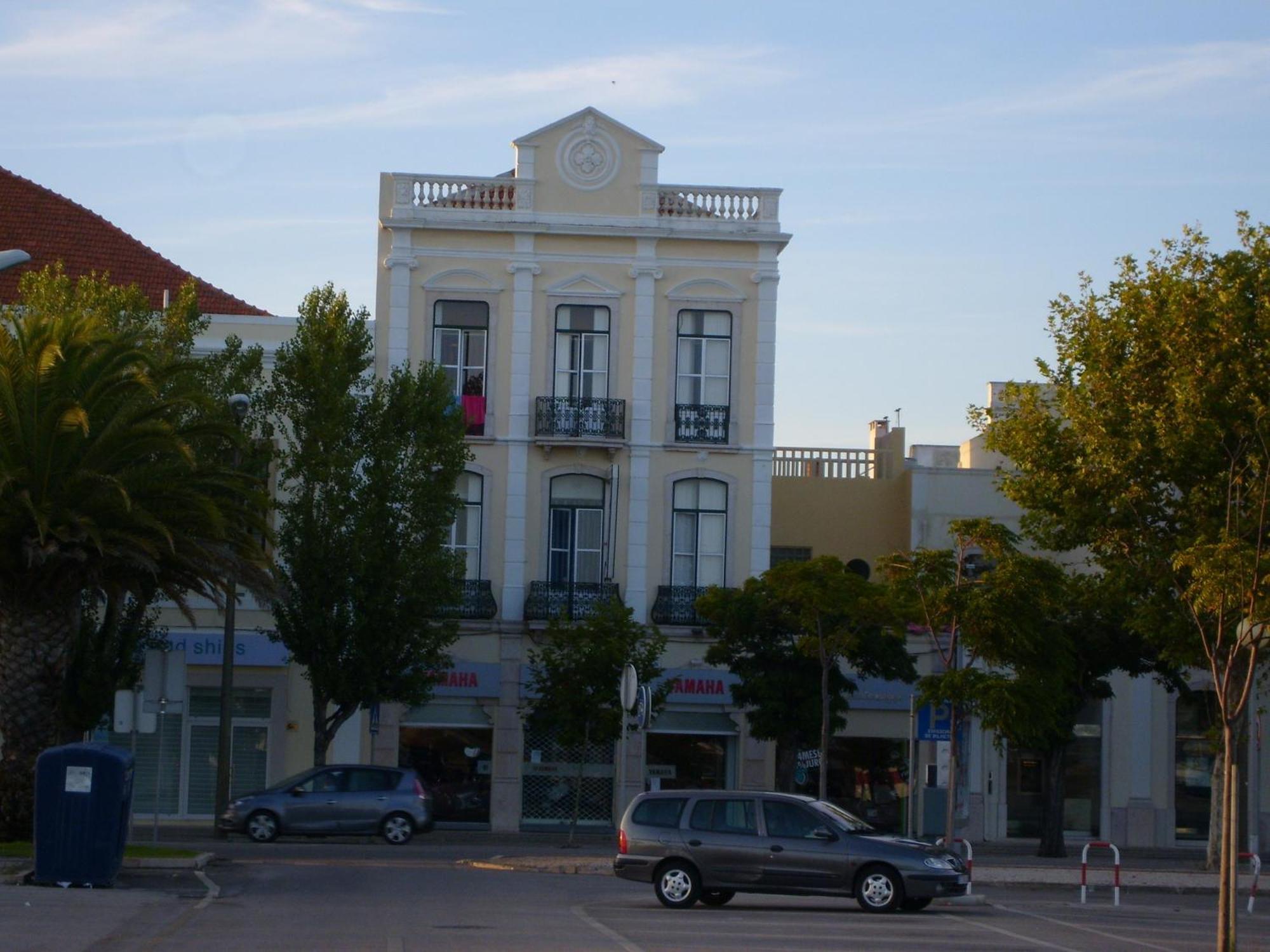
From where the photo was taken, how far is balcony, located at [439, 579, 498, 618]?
39.0 meters

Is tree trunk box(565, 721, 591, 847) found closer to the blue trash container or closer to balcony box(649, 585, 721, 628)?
balcony box(649, 585, 721, 628)

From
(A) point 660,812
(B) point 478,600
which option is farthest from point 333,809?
(A) point 660,812

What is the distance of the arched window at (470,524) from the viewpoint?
3959 centimetres

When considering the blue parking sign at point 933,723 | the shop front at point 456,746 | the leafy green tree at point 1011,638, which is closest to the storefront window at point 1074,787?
the leafy green tree at point 1011,638

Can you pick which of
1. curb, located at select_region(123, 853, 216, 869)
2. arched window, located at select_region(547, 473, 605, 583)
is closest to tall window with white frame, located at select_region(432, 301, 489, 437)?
arched window, located at select_region(547, 473, 605, 583)

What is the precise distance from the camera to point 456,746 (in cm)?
3934

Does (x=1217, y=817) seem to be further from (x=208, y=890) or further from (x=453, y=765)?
(x=208, y=890)

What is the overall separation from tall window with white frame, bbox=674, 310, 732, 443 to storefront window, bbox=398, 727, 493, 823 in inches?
315

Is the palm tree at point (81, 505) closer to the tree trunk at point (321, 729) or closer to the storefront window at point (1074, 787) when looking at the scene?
the tree trunk at point (321, 729)

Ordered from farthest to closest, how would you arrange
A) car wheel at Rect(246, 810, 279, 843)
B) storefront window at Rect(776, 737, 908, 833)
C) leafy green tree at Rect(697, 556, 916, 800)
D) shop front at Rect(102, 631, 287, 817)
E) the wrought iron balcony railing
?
storefront window at Rect(776, 737, 908, 833) < the wrought iron balcony railing < shop front at Rect(102, 631, 287, 817) < leafy green tree at Rect(697, 556, 916, 800) < car wheel at Rect(246, 810, 279, 843)

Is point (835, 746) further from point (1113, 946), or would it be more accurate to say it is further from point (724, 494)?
point (1113, 946)

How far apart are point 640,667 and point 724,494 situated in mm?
5681

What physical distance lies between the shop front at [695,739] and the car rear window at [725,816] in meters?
17.9

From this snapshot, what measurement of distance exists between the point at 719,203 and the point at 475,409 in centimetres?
703
